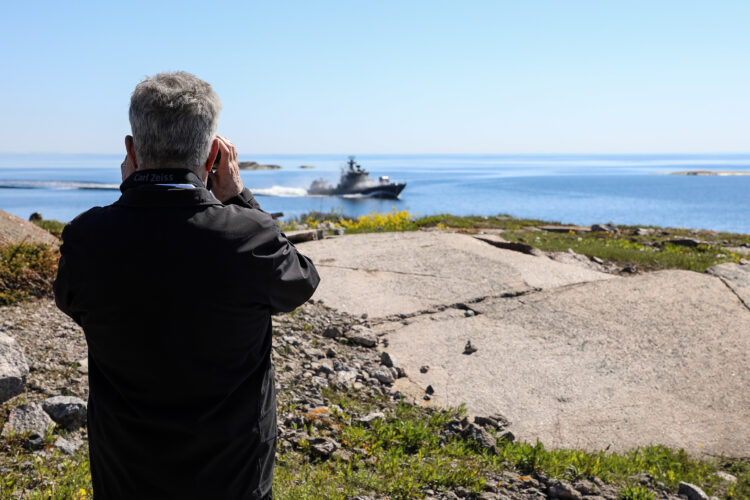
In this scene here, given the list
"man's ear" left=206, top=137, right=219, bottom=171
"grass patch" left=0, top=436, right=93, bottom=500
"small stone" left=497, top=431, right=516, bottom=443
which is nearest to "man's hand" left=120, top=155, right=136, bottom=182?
"man's ear" left=206, top=137, right=219, bottom=171

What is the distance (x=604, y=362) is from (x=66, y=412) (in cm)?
547

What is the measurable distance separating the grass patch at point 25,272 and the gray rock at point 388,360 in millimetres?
3793

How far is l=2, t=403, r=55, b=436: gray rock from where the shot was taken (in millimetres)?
4227

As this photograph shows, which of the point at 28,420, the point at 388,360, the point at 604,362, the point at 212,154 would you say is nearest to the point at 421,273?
the point at 388,360

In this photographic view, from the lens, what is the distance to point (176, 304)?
1851mm

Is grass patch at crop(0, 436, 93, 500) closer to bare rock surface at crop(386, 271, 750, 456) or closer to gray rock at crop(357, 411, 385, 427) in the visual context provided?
gray rock at crop(357, 411, 385, 427)

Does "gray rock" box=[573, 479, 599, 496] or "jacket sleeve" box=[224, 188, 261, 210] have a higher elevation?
"jacket sleeve" box=[224, 188, 261, 210]

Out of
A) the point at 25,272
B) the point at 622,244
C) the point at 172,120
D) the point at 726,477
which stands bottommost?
the point at 726,477

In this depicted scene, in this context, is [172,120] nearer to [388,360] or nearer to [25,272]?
[388,360]

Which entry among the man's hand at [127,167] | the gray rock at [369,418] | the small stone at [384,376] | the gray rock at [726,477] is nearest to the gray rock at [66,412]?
the gray rock at [369,418]

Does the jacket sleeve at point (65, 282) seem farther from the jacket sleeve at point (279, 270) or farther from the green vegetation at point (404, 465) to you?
the green vegetation at point (404, 465)

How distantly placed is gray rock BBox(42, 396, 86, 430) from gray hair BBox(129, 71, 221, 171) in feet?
10.7

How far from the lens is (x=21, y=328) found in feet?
19.2

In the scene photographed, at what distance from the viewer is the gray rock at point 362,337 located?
7.04 m
